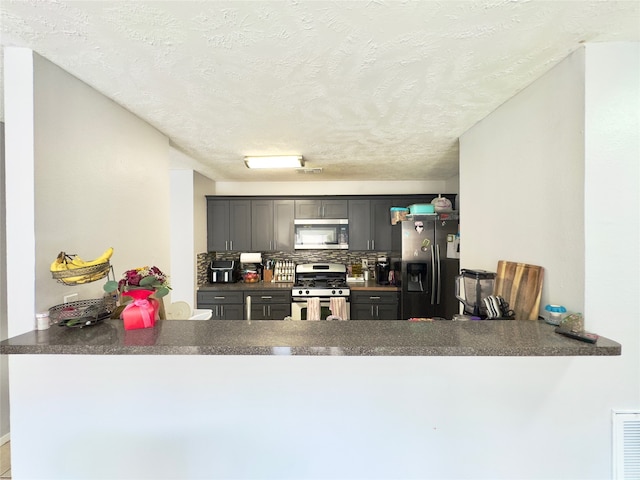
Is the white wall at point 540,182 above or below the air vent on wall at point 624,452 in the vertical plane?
above

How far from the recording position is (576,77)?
4.16 feet

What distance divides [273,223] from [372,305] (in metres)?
1.88

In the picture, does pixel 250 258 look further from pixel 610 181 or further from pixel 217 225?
pixel 610 181

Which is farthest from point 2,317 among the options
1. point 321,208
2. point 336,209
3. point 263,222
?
point 336,209

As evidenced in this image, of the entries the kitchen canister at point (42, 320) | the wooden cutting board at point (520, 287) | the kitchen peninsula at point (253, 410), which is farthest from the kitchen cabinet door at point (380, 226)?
the kitchen canister at point (42, 320)

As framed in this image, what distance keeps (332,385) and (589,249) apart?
1317mm

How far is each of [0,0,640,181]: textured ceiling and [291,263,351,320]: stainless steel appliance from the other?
2.33m

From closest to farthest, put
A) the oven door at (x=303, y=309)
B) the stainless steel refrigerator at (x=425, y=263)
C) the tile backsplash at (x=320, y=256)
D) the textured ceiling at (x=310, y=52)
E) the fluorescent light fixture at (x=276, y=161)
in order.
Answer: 1. the textured ceiling at (x=310, y=52)
2. the fluorescent light fixture at (x=276, y=161)
3. the stainless steel refrigerator at (x=425, y=263)
4. the oven door at (x=303, y=309)
5. the tile backsplash at (x=320, y=256)

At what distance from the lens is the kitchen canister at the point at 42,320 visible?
1.26 metres

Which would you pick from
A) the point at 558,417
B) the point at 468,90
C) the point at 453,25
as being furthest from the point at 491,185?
the point at 558,417

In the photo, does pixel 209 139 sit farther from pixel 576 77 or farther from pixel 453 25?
pixel 576 77

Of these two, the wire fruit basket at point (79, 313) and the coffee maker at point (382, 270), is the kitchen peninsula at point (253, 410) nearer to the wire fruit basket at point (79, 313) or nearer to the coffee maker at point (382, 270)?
the wire fruit basket at point (79, 313)

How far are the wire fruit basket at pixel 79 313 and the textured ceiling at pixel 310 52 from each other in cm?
118

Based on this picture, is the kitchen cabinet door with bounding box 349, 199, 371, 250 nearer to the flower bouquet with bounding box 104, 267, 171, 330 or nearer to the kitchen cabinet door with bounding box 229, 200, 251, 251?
the kitchen cabinet door with bounding box 229, 200, 251, 251
